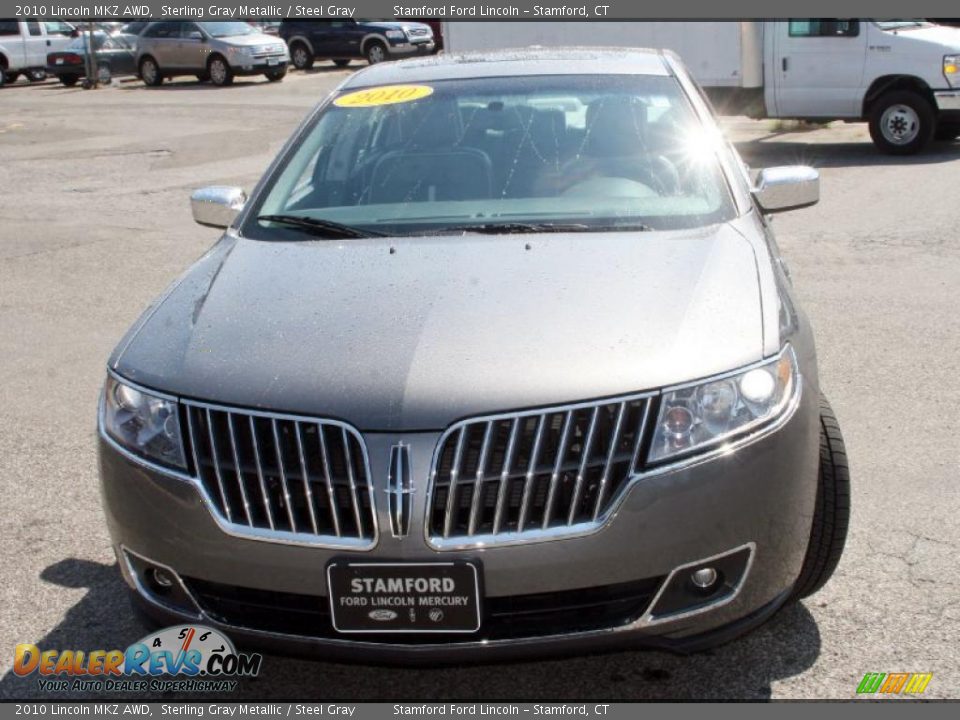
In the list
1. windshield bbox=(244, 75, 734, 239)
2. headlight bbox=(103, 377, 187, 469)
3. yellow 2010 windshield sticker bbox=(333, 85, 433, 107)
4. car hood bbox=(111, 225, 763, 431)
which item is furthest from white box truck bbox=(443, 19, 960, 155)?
headlight bbox=(103, 377, 187, 469)

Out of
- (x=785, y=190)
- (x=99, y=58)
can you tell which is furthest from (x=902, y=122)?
(x=99, y=58)

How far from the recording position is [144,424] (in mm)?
3416

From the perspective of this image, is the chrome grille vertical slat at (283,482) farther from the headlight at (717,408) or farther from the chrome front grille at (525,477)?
the headlight at (717,408)

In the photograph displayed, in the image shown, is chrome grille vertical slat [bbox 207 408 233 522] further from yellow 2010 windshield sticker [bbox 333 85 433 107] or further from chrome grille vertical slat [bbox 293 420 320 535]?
yellow 2010 windshield sticker [bbox 333 85 433 107]

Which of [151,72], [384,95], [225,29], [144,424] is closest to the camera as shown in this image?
[144,424]

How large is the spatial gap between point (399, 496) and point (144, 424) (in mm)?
795

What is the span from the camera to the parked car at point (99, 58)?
104ft

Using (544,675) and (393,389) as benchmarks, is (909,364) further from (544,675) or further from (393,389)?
(393,389)

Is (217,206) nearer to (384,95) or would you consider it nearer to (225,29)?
(384,95)

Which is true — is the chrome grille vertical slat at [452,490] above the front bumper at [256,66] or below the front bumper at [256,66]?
above

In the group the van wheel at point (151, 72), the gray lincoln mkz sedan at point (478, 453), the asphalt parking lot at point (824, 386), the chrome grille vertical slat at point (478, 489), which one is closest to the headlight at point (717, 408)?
the gray lincoln mkz sedan at point (478, 453)

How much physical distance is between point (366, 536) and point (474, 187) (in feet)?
6.10

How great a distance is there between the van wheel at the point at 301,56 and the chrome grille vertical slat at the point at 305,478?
105 ft

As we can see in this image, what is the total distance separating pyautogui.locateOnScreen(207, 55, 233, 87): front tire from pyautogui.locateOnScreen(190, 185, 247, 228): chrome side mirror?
26.0m
